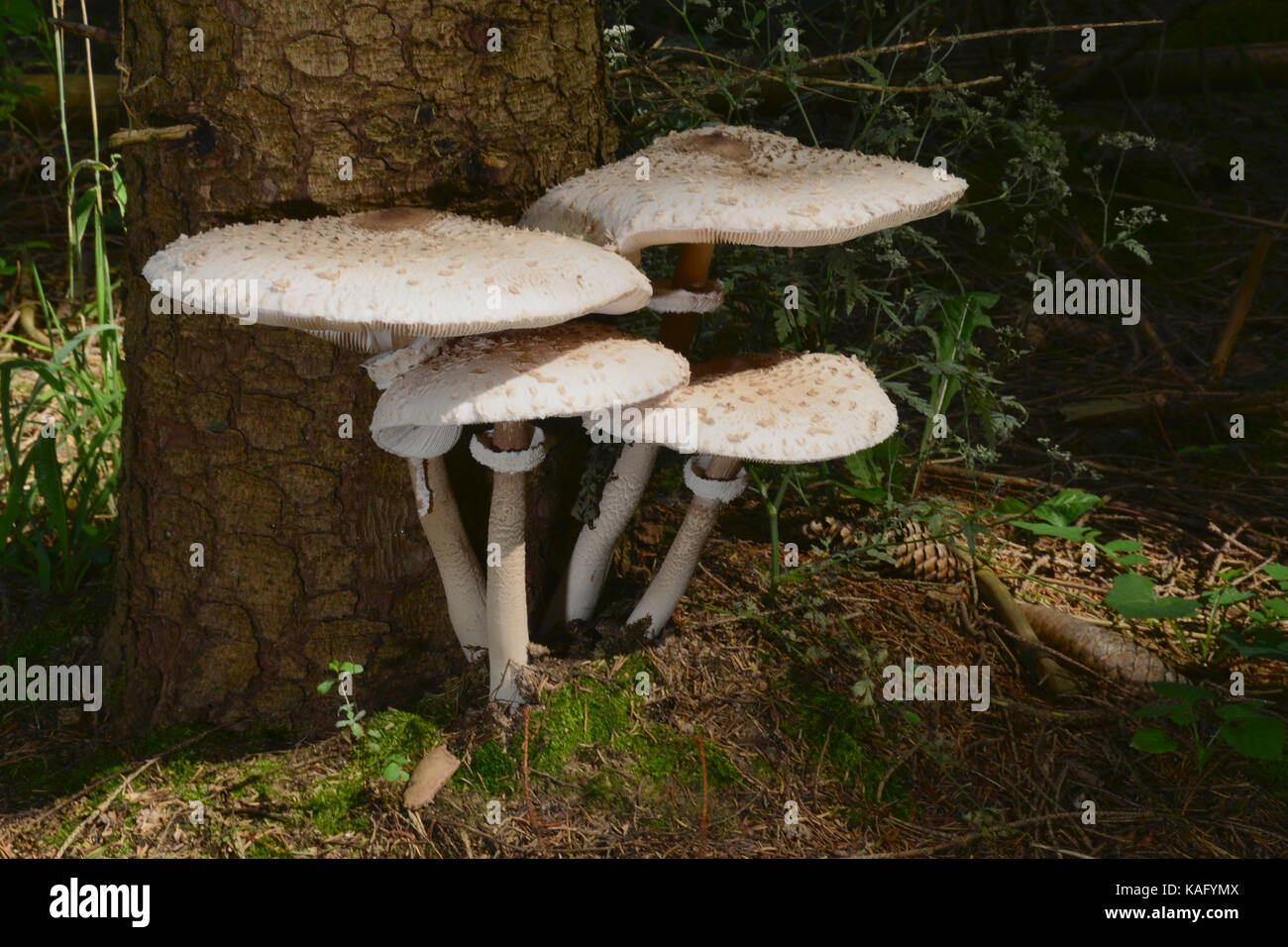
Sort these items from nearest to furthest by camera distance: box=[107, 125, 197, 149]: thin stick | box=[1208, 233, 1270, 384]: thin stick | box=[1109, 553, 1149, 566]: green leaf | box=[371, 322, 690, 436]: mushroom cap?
box=[371, 322, 690, 436]: mushroom cap, box=[107, 125, 197, 149]: thin stick, box=[1109, 553, 1149, 566]: green leaf, box=[1208, 233, 1270, 384]: thin stick

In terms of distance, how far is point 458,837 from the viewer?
2826mm

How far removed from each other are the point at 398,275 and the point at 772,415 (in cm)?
99

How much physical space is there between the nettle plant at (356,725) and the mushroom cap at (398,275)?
116 centimetres

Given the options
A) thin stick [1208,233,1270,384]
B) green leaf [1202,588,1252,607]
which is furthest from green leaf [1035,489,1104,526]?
thin stick [1208,233,1270,384]

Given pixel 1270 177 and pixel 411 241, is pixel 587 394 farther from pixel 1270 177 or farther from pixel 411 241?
pixel 1270 177

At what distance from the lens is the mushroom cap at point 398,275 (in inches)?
82.5

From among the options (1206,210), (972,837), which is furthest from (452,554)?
(1206,210)

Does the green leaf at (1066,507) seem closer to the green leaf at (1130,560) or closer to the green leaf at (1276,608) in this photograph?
the green leaf at (1130,560)

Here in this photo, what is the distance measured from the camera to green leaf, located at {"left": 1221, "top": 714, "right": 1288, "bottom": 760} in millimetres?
2904

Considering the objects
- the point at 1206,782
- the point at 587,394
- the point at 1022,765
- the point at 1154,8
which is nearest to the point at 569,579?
the point at 587,394

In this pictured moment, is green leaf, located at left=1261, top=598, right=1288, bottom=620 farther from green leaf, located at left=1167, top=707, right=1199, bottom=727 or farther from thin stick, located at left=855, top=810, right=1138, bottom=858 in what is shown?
thin stick, located at left=855, top=810, right=1138, bottom=858

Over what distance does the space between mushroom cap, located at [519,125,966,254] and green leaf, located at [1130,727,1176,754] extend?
1783 mm

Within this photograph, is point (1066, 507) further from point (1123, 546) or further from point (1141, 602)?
point (1141, 602)

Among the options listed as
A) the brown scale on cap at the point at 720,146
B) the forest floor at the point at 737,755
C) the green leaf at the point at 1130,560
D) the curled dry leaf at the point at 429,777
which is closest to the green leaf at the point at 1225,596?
the forest floor at the point at 737,755
